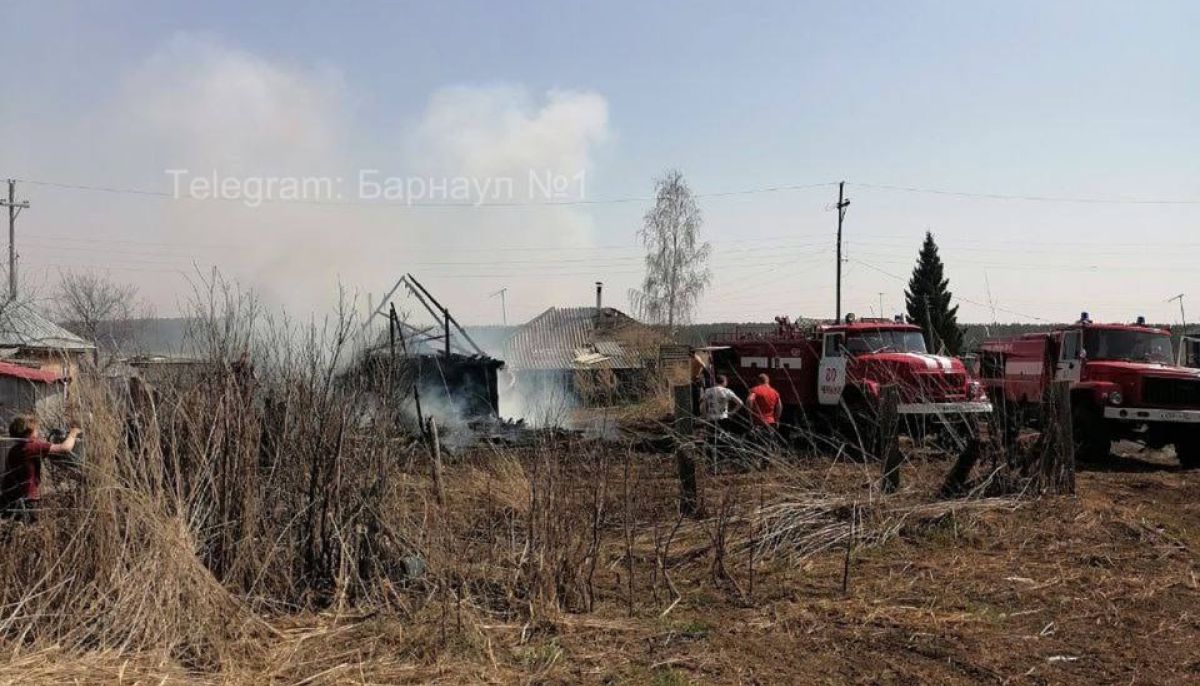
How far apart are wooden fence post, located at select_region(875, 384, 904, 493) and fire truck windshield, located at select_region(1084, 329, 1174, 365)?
7624mm

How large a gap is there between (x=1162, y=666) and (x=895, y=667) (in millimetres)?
1400

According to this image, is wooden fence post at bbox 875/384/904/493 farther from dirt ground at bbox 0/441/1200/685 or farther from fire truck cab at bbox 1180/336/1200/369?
fire truck cab at bbox 1180/336/1200/369

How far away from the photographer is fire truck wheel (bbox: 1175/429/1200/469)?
42.7 feet

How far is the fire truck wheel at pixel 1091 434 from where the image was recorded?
43.9 ft

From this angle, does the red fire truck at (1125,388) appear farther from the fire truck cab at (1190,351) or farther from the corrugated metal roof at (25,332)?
the corrugated metal roof at (25,332)

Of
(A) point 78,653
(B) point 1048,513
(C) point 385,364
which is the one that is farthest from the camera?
(B) point 1048,513

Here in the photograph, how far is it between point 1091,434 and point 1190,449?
1.36 m

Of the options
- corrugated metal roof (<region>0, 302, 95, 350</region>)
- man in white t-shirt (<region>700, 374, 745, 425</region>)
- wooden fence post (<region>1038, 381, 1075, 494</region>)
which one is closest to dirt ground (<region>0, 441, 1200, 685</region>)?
wooden fence post (<region>1038, 381, 1075, 494</region>)

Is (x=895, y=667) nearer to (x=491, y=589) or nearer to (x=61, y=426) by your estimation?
(x=491, y=589)

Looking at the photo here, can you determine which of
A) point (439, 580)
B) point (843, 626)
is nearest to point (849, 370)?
point (843, 626)

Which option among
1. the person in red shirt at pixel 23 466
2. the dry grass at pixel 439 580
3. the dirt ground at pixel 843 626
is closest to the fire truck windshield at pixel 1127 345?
the dirt ground at pixel 843 626

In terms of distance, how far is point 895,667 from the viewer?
4.50 m

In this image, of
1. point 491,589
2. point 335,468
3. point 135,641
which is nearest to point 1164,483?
point 491,589

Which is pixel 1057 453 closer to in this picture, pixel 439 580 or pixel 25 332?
pixel 439 580
